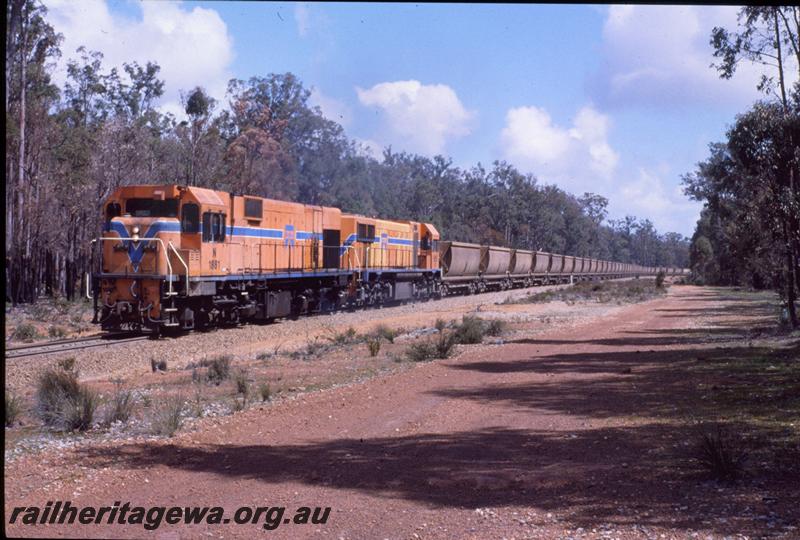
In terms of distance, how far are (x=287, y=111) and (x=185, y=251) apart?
208 feet

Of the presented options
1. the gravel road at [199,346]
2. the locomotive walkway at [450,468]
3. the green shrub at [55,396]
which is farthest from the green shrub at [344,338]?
the green shrub at [55,396]

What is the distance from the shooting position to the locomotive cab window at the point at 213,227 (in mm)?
22703

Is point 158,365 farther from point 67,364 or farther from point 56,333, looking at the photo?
point 56,333

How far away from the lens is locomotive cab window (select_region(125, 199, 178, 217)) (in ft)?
72.6

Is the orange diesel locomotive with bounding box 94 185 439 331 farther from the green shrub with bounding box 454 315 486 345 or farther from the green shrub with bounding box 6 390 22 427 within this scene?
the green shrub with bounding box 6 390 22 427

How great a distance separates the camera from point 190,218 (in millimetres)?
22297

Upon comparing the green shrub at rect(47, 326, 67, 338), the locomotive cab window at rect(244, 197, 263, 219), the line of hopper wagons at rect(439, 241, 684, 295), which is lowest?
the green shrub at rect(47, 326, 67, 338)

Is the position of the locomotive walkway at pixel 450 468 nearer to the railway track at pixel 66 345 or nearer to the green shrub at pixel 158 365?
the green shrub at pixel 158 365

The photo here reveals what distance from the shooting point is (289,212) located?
93.6ft

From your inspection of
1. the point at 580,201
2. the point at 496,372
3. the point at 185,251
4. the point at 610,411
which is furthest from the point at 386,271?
the point at 580,201

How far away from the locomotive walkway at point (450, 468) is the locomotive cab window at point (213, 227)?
32.5ft

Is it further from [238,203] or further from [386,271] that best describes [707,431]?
[386,271]

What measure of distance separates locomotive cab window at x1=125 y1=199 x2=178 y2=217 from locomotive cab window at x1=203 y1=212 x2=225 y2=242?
930 millimetres

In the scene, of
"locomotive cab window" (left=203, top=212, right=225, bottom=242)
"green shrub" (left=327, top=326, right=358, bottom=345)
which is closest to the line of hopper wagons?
"green shrub" (left=327, top=326, right=358, bottom=345)
